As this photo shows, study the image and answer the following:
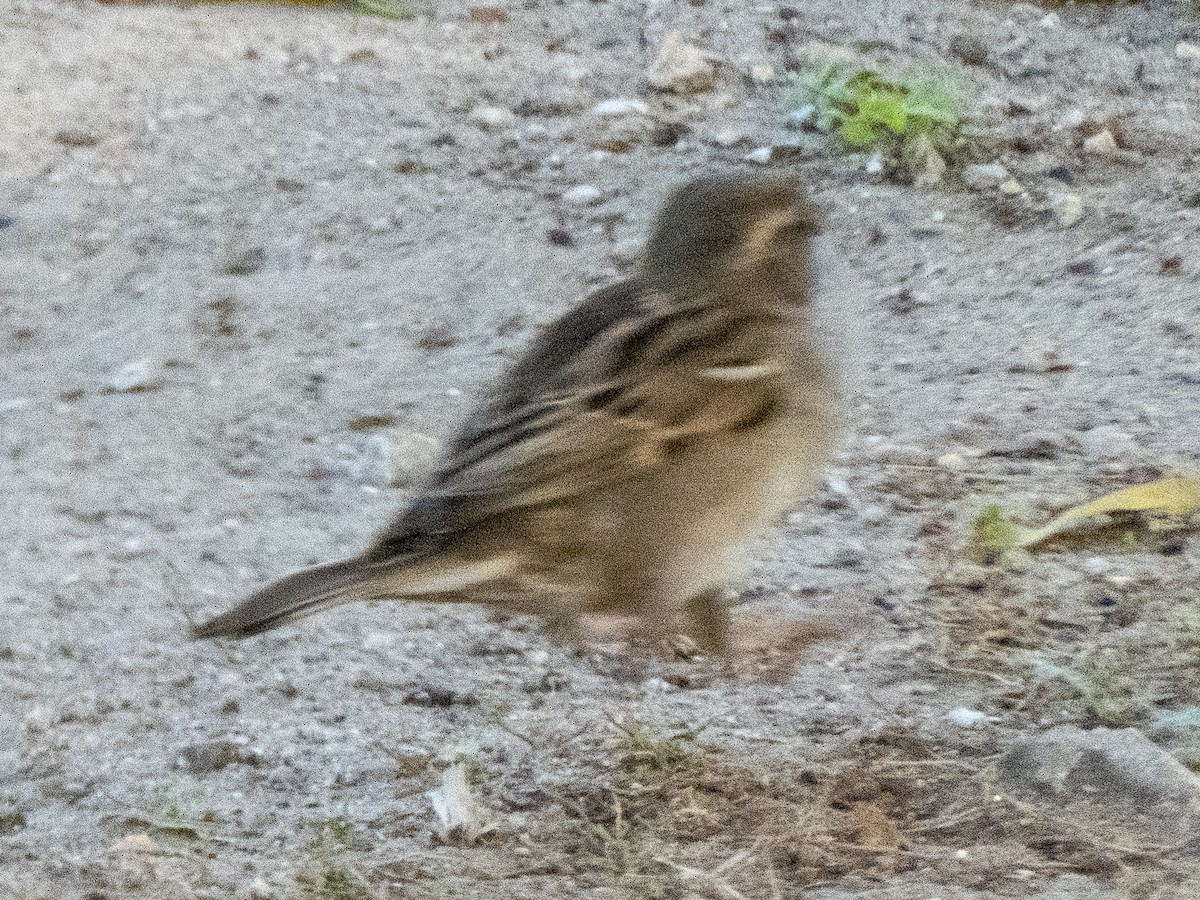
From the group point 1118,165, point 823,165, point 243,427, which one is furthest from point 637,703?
point 1118,165

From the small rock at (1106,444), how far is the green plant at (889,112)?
1.31m

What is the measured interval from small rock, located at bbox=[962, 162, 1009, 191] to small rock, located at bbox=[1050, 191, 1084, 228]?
189mm

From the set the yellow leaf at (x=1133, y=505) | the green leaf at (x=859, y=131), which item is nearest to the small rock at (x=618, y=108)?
the green leaf at (x=859, y=131)

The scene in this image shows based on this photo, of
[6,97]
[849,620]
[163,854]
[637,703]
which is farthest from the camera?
[6,97]

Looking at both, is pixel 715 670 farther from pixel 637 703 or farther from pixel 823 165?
pixel 823 165

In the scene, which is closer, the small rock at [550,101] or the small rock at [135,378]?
the small rock at [135,378]

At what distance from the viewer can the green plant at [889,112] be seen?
4664 millimetres

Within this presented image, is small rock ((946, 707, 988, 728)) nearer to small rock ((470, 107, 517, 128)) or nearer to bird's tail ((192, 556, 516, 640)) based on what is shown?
bird's tail ((192, 556, 516, 640))

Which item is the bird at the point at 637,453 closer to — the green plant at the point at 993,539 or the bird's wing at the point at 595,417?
the bird's wing at the point at 595,417

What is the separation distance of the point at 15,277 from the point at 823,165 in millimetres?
2426

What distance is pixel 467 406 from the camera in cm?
379

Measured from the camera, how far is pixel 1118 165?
469cm

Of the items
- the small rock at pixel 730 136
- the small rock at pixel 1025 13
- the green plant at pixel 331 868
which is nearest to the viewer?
the green plant at pixel 331 868

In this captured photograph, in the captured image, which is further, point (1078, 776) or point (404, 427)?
point (404, 427)
